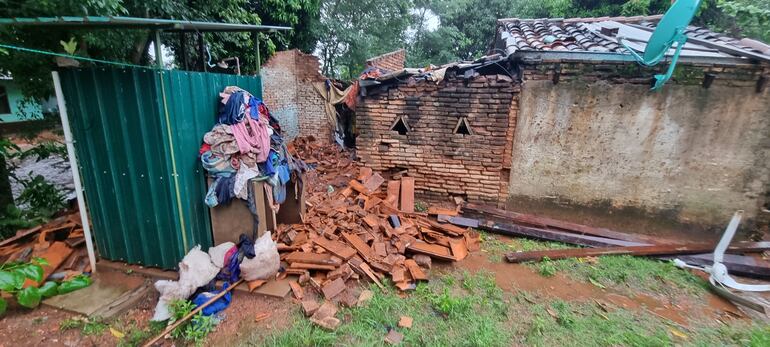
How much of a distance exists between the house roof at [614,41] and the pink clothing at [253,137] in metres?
4.01

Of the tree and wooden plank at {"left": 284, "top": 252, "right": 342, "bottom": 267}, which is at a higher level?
the tree

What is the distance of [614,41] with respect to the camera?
521cm

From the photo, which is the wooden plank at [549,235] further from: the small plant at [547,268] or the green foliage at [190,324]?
the green foliage at [190,324]

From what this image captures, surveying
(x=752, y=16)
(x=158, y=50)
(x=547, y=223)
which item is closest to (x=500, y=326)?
(x=547, y=223)

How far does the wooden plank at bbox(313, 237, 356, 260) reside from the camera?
13.2 ft

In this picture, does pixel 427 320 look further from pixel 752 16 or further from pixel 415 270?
pixel 752 16

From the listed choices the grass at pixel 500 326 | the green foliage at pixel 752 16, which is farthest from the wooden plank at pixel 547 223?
the green foliage at pixel 752 16

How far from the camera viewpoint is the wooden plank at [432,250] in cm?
444

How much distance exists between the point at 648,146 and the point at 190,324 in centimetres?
680

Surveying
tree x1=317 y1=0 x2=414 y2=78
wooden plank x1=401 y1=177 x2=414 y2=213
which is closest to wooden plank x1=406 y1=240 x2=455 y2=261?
wooden plank x1=401 y1=177 x2=414 y2=213

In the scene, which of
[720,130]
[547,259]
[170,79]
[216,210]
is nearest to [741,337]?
[547,259]

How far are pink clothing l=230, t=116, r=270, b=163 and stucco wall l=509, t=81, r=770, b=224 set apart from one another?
4.12m

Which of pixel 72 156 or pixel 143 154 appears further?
pixel 72 156

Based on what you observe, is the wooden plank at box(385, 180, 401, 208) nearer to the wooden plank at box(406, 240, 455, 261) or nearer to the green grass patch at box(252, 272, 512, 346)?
the wooden plank at box(406, 240, 455, 261)
